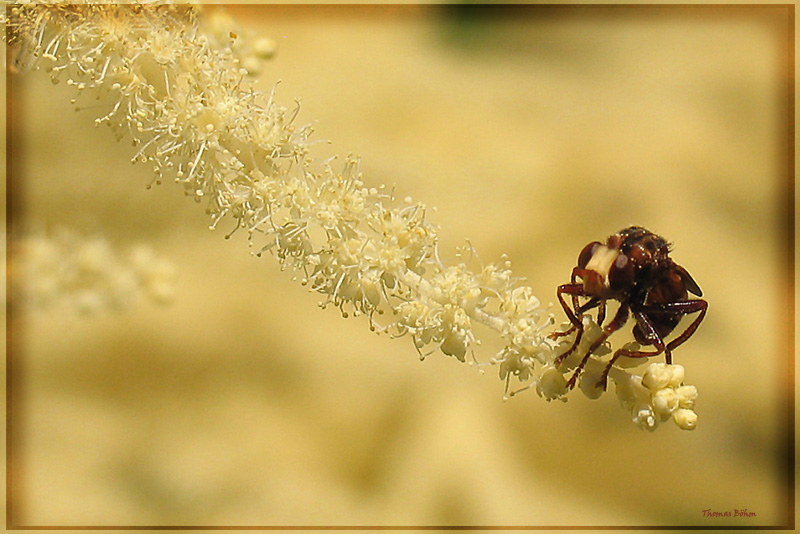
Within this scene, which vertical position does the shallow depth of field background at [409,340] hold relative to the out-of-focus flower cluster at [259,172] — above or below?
below

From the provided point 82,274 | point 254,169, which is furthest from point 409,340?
point 254,169

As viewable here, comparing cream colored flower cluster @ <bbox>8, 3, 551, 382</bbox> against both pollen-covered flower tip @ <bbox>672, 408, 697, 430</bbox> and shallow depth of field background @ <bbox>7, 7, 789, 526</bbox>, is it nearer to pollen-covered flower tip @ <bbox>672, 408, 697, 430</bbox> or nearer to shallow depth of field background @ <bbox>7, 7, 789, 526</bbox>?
pollen-covered flower tip @ <bbox>672, 408, 697, 430</bbox>

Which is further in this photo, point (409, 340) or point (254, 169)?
point (409, 340)

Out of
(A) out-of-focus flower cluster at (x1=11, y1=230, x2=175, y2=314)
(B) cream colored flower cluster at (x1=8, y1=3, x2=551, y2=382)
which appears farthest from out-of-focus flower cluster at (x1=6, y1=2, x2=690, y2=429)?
(A) out-of-focus flower cluster at (x1=11, y1=230, x2=175, y2=314)

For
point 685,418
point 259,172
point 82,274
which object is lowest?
point 82,274

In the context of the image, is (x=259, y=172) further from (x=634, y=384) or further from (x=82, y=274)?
(x=82, y=274)

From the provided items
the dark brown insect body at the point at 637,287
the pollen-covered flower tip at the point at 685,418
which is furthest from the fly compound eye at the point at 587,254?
the pollen-covered flower tip at the point at 685,418

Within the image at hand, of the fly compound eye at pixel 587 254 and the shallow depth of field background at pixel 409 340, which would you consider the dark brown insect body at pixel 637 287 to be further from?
the shallow depth of field background at pixel 409 340
